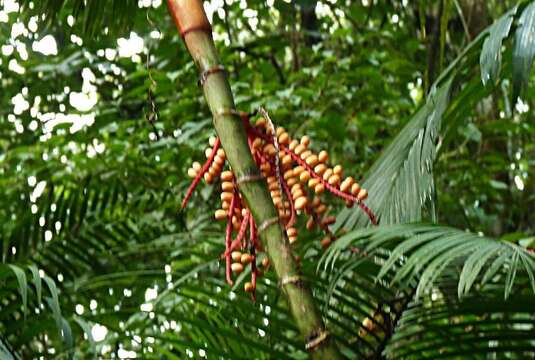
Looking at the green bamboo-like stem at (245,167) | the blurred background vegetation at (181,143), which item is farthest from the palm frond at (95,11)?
the green bamboo-like stem at (245,167)

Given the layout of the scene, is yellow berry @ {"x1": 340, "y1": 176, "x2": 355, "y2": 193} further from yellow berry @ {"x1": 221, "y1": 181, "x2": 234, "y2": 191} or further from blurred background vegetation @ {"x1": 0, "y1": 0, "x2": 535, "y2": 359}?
blurred background vegetation @ {"x1": 0, "y1": 0, "x2": 535, "y2": 359}

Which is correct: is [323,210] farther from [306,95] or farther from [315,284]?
[306,95]

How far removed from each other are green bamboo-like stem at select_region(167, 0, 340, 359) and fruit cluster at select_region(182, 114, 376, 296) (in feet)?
0.05

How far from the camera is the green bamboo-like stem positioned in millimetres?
775

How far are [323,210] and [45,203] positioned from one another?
1.27 meters

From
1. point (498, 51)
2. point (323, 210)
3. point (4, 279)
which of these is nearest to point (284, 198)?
point (323, 210)

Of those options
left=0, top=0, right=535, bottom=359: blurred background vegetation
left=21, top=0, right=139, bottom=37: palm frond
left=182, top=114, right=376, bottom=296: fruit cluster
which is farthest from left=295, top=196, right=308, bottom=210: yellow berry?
left=21, top=0, right=139, bottom=37: palm frond

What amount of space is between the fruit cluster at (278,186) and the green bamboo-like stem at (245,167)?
16mm

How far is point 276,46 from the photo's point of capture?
2656 millimetres

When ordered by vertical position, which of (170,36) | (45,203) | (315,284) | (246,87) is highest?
(170,36)

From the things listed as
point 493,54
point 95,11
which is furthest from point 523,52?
point 95,11

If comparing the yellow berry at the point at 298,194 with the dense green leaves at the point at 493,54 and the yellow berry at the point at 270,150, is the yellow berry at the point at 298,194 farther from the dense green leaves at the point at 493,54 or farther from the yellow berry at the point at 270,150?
the dense green leaves at the point at 493,54

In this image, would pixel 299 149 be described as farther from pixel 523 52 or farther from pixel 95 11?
pixel 95 11

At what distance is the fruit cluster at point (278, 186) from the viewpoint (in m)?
0.81
